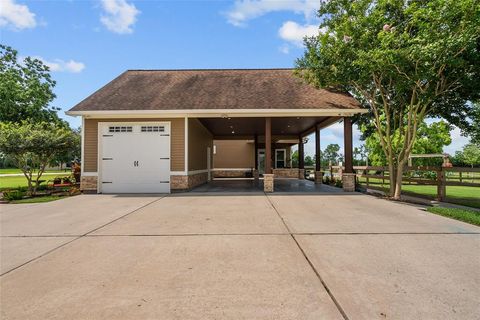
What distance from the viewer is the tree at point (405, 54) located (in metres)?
7.61

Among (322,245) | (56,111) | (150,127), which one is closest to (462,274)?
(322,245)

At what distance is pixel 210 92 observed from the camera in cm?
1358

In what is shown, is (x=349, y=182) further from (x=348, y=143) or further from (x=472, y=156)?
(x=472, y=156)

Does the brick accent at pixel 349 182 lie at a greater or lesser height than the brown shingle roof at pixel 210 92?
lesser

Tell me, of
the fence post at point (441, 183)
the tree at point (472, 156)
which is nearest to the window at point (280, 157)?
the fence post at point (441, 183)

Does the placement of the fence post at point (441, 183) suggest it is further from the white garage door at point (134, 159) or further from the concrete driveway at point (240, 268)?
the white garage door at point (134, 159)

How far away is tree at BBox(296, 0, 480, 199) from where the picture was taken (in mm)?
7613

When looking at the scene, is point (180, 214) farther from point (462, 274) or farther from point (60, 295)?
point (462, 274)

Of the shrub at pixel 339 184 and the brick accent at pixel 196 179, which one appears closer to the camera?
the brick accent at pixel 196 179

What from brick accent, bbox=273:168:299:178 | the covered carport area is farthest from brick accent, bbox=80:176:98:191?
brick accent, bbox=273:168:299:178

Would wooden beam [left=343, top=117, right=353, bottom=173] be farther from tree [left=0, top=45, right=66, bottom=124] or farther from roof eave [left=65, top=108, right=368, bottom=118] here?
tree [left=0, top=45, right=66, bottom=124]

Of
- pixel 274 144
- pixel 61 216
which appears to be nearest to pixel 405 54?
pixel 61 216

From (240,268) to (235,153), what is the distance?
23050mm

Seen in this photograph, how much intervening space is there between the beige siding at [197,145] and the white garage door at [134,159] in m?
1.41
